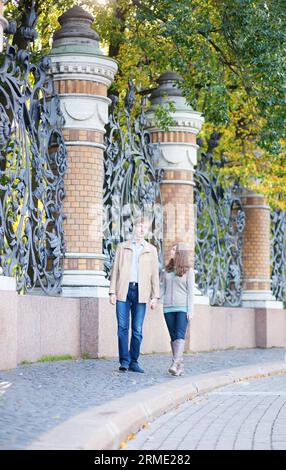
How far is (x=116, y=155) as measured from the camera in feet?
56.0

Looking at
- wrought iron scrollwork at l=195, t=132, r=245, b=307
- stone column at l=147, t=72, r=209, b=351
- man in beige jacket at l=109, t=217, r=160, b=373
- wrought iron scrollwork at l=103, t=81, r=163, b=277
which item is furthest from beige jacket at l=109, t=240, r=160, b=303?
wrought iron scrollwork at l=195, t=132, r=245, b=307

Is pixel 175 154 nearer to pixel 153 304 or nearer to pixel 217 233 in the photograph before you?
pixel 217 233

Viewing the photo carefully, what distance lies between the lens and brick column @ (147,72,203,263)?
18547 mm

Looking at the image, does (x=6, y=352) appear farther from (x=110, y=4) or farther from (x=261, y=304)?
(x=261, y=304)

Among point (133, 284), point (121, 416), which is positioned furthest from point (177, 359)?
point (121, 416)

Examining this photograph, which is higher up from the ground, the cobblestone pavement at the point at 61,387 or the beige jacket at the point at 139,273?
the beige jacket at the point at 139,273

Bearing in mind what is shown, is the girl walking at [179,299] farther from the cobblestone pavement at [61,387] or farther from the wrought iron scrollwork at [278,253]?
the wrought iron scrollwork at [278,253]

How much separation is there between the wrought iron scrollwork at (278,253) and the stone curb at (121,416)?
38.8ft

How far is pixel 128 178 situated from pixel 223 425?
8871 millimetres

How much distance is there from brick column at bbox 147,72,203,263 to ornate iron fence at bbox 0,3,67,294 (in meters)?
3.29

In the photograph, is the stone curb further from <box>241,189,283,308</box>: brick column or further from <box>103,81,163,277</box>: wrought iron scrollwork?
<box>241,189,283,308</box>: brick column

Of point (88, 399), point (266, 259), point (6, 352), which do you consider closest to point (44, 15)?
point (266, 259)

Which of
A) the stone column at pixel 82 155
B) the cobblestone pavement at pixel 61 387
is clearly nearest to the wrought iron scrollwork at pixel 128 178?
the stone column at pixel 82 155

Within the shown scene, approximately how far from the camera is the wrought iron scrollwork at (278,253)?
25094mm
